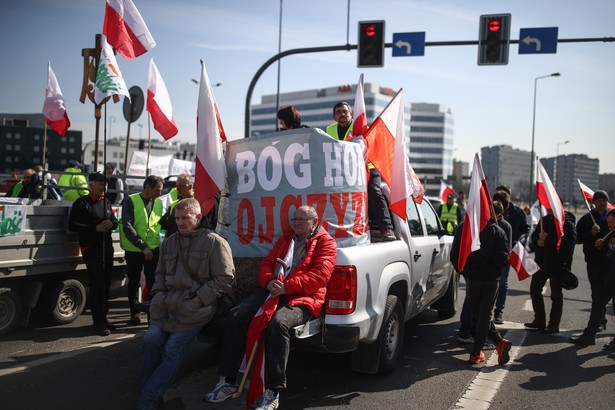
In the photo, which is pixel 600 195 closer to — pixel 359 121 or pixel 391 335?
pixel 359 121

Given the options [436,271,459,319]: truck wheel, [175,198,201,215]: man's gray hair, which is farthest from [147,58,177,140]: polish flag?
[436,271,459,319]: truck wheel

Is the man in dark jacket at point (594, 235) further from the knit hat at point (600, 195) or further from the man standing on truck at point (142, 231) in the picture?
the man standing on truck at point (142, 231)

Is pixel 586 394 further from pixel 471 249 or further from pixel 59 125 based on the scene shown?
pixel 59 125

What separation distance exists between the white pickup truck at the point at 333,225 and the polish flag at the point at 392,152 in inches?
15.4

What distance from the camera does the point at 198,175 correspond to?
5133 mm

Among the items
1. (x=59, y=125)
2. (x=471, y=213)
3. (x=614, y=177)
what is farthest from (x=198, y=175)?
(x=614, y=177)

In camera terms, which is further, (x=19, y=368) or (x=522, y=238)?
(x=522, y=238)

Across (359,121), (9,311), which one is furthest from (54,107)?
(359,121)

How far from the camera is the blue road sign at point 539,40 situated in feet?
40.1

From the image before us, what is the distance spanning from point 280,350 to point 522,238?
5.29m

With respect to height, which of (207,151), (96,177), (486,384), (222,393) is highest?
(207,151)

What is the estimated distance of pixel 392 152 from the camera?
5574 mm

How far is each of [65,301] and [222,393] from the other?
365 cm

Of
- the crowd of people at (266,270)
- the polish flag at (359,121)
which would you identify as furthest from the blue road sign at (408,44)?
the polish flag at (359,121)
